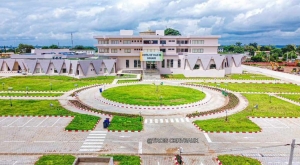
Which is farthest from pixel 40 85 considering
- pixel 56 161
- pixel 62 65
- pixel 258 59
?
pixel 258 59

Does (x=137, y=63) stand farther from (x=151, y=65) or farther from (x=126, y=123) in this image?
(x=126, y=123)

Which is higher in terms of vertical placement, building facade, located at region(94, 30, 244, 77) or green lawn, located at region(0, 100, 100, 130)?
building facade, located at region(94, 30, 244, 77)

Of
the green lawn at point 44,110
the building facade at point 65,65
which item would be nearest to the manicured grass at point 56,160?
the green lawn at point 44,110

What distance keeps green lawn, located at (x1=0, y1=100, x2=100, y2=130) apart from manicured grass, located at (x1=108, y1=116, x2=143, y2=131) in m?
2.51

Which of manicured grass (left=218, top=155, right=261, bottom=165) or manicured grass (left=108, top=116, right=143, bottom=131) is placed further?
manicured grass (left=108, top=116, right=143, bottom=131)

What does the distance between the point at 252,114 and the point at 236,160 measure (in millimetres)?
15575

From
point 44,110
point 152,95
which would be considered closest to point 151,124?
point 152,95

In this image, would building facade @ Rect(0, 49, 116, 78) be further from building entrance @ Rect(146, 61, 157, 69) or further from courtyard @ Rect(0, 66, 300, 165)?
courtyard @ Rect(0, 66, 300, 165)

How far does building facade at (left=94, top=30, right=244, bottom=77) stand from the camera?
7388cm

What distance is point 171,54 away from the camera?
75625mm

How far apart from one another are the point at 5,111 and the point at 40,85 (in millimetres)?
21396

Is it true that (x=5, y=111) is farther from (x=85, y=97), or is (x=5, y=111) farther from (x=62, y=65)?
(x=62, y=65)

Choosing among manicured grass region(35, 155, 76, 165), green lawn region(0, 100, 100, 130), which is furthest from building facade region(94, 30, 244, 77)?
manicured grass region(35, 155, 76, 165)

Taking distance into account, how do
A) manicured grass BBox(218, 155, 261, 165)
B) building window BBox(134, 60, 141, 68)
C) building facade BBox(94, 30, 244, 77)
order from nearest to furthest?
manicured grass BBox(218, 155, 261, 165)
building facade BBox(94, 30, 244, 77)
building window BBox(134, 60, 141, 68)
